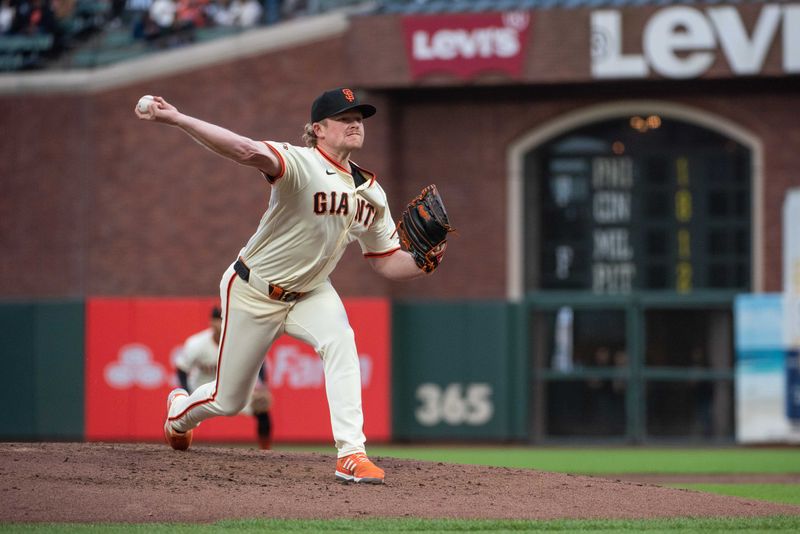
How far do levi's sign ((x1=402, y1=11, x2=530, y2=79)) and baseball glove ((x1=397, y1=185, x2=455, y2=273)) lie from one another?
34.5 feet

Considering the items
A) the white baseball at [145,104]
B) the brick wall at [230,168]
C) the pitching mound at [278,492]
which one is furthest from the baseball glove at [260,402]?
the white baseball at [145,104]

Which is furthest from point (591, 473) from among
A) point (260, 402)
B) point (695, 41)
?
point (695, 41)

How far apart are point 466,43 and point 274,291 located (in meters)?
11.1

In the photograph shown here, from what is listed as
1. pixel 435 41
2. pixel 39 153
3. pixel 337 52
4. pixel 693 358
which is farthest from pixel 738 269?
pixel 39 153

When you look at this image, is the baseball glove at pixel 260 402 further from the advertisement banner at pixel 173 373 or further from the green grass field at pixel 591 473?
the advertisement banner at pixel 173 373

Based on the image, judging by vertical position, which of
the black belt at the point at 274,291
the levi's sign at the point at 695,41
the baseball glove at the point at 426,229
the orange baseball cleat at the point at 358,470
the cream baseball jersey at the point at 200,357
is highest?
the levi's sign at the point at 695,41

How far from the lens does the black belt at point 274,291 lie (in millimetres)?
7254

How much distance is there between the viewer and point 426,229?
7395mm

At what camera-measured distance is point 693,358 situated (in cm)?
1820

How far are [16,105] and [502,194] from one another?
7.60 m

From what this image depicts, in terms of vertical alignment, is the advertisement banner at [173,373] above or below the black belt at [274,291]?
below

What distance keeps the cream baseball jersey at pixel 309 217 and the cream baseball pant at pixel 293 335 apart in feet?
0.48

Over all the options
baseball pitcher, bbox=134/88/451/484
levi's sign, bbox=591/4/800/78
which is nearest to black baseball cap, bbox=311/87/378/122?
baseball pitcher, bbox=134/88/451/484

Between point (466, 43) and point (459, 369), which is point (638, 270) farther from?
point (466, 43)
